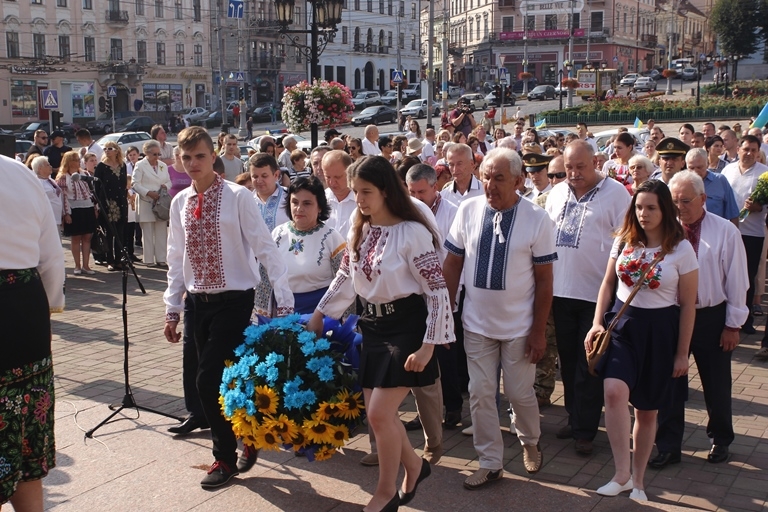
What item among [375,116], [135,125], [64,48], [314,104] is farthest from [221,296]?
[64,48]

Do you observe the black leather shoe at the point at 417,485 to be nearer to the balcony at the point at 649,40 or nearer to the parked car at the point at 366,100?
the parked car at the point at 366,100

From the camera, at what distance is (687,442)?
19.4 ft

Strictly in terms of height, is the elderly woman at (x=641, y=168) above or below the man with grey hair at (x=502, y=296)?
above

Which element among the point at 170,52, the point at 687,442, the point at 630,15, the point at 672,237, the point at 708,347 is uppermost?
the point at 630,15

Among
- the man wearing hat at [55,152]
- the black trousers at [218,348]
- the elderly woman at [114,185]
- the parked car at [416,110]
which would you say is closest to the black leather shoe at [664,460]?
the black trousers at [218,348]

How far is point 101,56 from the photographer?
62.5 m

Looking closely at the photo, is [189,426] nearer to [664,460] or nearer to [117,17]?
[664,460]

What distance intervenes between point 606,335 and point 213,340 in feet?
7.43

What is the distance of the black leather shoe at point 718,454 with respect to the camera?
5.49m

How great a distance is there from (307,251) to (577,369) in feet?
6.57

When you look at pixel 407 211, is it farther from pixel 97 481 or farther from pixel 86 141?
pixel 86 141

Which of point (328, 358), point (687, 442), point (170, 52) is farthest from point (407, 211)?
point (170, 52)

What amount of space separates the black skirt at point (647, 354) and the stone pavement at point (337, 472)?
0.58m

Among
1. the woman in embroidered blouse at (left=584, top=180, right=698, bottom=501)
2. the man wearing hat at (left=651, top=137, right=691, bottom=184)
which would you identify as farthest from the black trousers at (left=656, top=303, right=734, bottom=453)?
the man wearing hat at (left=651, top=137, right=691, bottom=184)
